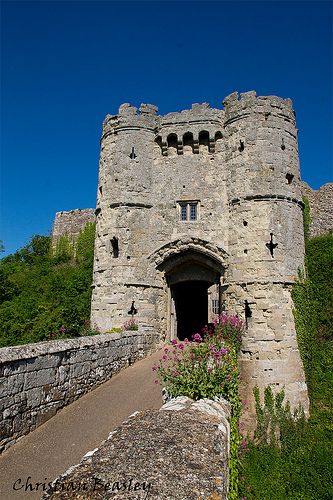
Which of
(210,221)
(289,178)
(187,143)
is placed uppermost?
(187,143)

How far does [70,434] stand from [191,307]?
49.1ft

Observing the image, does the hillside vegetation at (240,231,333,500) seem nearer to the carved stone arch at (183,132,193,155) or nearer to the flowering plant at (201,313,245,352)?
the flowering plant at (201,313,245,352)

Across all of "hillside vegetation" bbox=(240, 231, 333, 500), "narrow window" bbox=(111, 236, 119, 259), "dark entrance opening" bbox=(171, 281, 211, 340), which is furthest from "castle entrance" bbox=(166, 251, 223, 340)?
"hillside vegetation" bbox=(240, 231, 333, 500)

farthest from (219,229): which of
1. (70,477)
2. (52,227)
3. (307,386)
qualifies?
(52,227)

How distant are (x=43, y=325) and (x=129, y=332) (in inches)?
201

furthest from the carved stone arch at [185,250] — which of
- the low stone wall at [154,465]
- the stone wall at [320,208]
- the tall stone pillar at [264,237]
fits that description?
the low stone wall at [154,465]

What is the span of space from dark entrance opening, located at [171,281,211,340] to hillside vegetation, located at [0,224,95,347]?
4.77m

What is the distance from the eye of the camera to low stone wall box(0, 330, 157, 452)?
5.59 m

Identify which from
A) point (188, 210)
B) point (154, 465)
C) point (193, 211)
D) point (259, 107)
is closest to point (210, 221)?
point (193, 211)

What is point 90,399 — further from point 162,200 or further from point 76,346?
point 162,200

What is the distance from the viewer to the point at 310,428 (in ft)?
39.4

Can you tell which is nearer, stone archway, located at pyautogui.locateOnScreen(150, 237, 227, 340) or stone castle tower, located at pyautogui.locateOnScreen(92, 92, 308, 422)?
stone castle tower, located at pyautogui.locateOnScreen(92, 92, 308, 422)

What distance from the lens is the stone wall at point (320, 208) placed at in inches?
626
